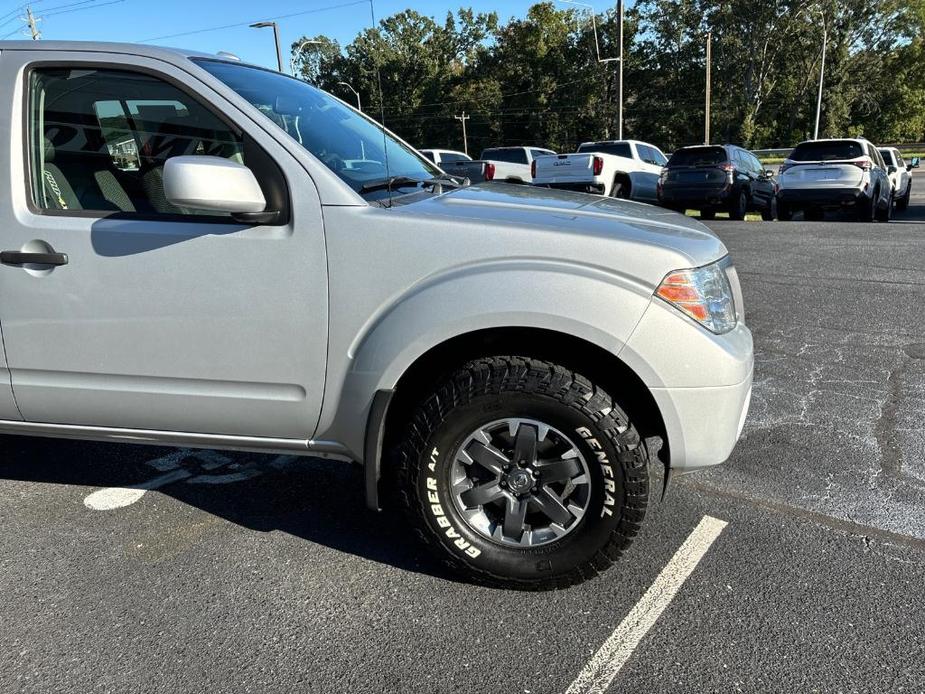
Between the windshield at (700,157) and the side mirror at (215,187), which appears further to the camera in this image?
the windshield at (700,157)

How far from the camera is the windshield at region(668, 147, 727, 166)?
14453 mm

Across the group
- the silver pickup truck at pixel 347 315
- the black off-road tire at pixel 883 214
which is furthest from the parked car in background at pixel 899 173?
the silver pickup truck at pixel 347 315

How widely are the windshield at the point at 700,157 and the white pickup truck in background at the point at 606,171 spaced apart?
56.8 inches

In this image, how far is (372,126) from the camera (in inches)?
135

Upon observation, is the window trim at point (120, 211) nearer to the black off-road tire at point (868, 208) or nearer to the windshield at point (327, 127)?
the windshield at point (327, 127)

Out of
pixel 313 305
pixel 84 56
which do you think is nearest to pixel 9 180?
pixel 84 56

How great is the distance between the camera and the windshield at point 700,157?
14453 mm

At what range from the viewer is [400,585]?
104 inches

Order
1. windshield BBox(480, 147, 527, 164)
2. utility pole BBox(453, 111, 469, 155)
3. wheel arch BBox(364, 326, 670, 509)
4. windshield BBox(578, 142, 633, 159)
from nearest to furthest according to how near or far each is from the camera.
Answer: wheel arch BBox(364, 326, 670, 509)
windshield BBox(578, 142, 633, 159)
windshield BBox(480, 147, 527, 164)
utility pole BBox(453, 111, 469, 155)

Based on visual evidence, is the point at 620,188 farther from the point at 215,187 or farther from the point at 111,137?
the point at 215,187

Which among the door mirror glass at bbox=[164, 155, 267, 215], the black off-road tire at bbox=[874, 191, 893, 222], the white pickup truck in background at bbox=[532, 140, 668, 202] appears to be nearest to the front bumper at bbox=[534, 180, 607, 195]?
the white pickup truck in background at bbox=[532, 140, 668, 202]

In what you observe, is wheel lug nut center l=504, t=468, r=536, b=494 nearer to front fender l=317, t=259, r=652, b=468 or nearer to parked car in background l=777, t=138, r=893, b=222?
front fender l=317, t=259, r=652, b=468

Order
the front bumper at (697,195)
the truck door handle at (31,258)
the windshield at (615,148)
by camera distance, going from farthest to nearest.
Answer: the windshield at (615,148) < the front bumper at (697,195) < the truck door handle at (31,258)

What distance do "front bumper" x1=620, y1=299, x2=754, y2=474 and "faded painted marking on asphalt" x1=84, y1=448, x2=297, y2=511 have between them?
2.11 m
